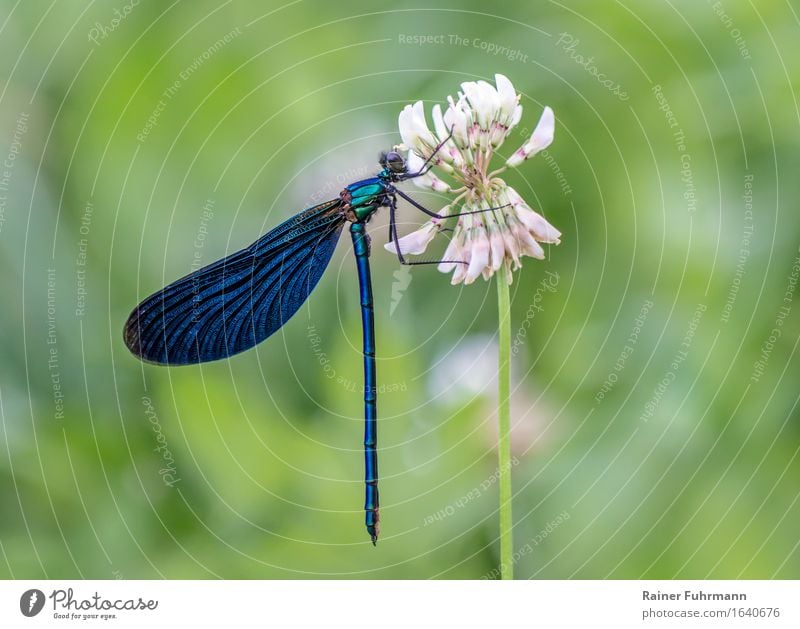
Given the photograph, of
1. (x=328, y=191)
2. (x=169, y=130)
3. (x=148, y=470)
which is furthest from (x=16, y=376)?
(x=328, y=191)

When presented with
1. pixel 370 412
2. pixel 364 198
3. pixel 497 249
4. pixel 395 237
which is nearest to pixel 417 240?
pixel 395 237

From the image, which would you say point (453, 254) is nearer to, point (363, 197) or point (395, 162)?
point (395, 162)

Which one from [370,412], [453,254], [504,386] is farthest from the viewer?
[370,412]

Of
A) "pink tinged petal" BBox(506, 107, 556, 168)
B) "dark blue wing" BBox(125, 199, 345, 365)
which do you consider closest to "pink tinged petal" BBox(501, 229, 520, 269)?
"pink tinged petal" BBox(506, 107, 556, 168)

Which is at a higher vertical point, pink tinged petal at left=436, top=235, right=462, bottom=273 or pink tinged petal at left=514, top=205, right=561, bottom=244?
pink tinged petal at left=514, top=205, right=561, bottom=244

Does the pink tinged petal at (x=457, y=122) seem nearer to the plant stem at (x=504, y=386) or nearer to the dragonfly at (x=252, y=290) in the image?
the plant stem at (x=504, y=386)

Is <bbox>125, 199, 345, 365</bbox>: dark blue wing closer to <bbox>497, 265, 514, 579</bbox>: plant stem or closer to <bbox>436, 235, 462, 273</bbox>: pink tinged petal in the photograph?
<bbox>436, 235, 462, 273</bbox>: pink tinged petal
